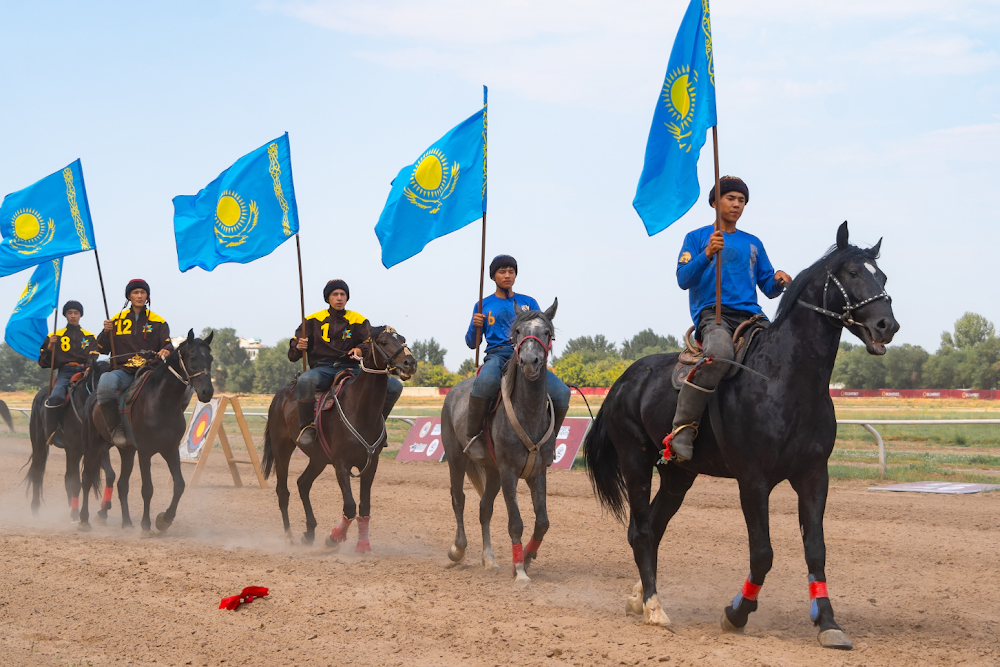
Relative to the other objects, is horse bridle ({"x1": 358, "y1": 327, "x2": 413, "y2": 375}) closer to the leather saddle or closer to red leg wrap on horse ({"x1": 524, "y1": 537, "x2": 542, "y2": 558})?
red leg wrap on horse ({"x1": 524, "y1": 537, "x2": 542, "y2": 558})

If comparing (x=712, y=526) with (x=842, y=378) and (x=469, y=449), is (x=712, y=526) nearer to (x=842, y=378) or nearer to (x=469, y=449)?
(x=469, y=449)

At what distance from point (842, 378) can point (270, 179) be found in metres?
78.0

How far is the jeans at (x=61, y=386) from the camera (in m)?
13.1

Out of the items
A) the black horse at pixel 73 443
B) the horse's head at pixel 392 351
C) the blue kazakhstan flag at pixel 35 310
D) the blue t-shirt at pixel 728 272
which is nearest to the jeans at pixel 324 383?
the horse's head at pixel 392 351

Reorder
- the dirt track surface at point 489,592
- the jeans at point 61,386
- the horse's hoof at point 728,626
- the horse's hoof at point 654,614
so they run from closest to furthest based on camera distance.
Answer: the dirt track surface at point 489,592
the horse's hoof at point 728,626
the horse's hoof at point 654,614
the jeans at point 61,386

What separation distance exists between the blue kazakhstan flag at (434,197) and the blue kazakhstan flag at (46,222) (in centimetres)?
531

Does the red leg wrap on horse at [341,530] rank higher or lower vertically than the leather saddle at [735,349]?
lower

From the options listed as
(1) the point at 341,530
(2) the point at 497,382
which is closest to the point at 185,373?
(1) the point at 341,530

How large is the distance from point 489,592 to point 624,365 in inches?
→ 2842

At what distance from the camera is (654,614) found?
599 cm

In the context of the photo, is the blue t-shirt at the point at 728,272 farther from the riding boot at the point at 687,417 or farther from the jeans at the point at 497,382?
the jeans at the point at 497,382

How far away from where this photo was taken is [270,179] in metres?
11.9

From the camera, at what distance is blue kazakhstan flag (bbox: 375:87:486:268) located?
33.3 feet

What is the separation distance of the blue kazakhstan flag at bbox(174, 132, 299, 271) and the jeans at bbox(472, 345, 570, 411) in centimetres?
453
